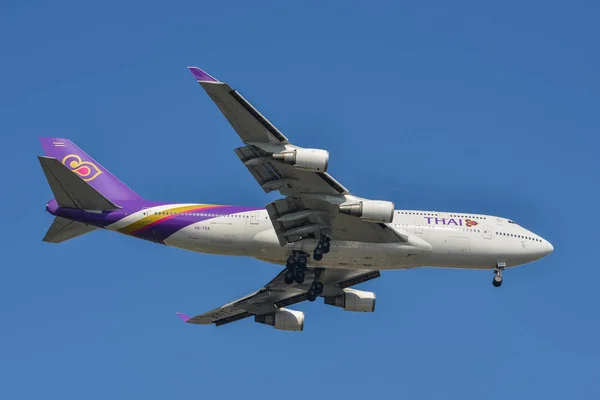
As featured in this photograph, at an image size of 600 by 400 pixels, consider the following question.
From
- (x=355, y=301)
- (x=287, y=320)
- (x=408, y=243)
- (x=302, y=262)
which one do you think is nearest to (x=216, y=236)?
(x=302, y=262)

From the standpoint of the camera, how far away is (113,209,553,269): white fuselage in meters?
53.9

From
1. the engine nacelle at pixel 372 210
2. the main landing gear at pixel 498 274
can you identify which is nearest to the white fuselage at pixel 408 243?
the main landing gear at pixel 498 274

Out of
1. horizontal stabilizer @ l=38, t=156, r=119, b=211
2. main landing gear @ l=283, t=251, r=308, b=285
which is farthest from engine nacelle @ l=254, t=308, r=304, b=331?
horizontal stabilizer @ l=38, t=156, r=119, b=211

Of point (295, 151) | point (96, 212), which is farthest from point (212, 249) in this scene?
point (295, 151)

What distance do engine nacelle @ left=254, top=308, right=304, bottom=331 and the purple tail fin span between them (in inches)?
448

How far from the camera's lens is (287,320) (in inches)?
2436

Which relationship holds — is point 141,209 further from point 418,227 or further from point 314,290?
point 418,227

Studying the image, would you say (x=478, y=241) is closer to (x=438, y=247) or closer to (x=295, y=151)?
(x=438, y=247)

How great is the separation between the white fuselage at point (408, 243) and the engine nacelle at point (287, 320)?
682 centimetres

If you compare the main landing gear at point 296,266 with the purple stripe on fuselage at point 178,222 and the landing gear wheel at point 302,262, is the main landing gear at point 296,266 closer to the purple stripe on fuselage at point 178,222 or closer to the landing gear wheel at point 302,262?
the landing gear wheel at point 302,262

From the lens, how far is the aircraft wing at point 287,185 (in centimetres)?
4562

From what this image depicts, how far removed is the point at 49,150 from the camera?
59031mm

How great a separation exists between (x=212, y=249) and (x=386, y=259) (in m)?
9.27

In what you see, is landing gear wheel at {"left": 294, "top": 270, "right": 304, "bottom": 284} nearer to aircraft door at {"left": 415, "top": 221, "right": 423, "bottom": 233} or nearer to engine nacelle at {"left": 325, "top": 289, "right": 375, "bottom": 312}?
aircraft door at {"left": 415, "top": 221, "right": 423, "bottom": 233}
